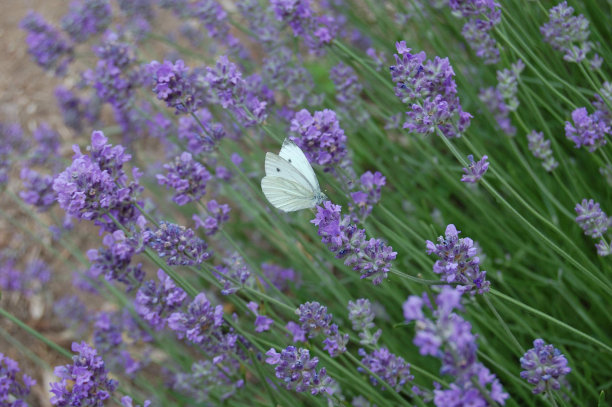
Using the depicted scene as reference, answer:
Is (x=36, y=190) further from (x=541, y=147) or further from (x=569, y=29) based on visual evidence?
(x=569, y=29)

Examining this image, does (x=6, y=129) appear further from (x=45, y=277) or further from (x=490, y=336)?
(x=490, y=336)

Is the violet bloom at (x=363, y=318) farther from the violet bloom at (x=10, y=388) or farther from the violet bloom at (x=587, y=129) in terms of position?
the violet bloom at (x=10, y=388)

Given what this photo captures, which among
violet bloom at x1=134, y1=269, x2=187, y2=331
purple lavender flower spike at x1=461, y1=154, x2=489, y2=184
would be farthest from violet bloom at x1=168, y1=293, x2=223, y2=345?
purple lavender flower spike at x1=461, y1=154, x2=489, y2=184

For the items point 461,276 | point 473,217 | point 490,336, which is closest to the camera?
point 461,276

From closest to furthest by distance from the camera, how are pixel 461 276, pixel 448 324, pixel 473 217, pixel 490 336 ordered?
pixel 448 324
pixel 461 276
pixel 490 336
pixel 473 217

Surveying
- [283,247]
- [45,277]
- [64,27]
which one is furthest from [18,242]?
[283,247]

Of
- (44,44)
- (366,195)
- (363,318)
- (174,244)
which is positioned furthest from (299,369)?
(44,44)
